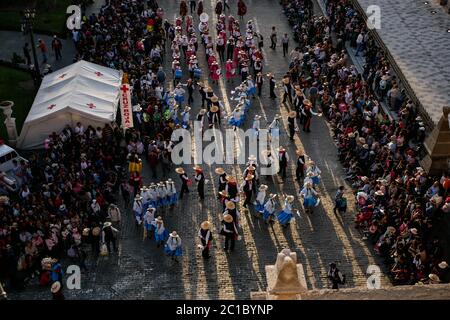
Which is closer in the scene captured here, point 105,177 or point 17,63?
point 105,177

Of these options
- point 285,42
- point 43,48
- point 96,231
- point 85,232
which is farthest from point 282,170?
point 43,48

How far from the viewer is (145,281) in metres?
17.4

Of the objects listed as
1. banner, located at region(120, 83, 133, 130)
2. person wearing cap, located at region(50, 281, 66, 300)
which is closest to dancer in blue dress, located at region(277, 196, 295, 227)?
person wearing cap, located at region(50, 281, 66, 300)

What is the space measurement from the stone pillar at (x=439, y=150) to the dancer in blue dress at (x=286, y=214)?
4223 mm

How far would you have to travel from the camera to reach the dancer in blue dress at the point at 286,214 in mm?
18841

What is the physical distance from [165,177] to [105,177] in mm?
2198

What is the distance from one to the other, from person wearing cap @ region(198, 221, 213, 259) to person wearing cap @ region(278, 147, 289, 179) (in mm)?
4423

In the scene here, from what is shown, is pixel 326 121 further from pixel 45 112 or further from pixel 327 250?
pixel 45 112

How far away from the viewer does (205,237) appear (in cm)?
1773

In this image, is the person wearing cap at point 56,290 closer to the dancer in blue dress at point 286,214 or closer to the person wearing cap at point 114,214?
the person wearing cap at point 114,214

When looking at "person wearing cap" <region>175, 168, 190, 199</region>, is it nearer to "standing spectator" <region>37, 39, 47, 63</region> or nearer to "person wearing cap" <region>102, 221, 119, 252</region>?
"person wearing cap" <region>102, 221, 119, 252</region>

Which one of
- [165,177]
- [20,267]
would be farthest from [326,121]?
[20,267]

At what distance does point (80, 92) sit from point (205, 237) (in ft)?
29.4
